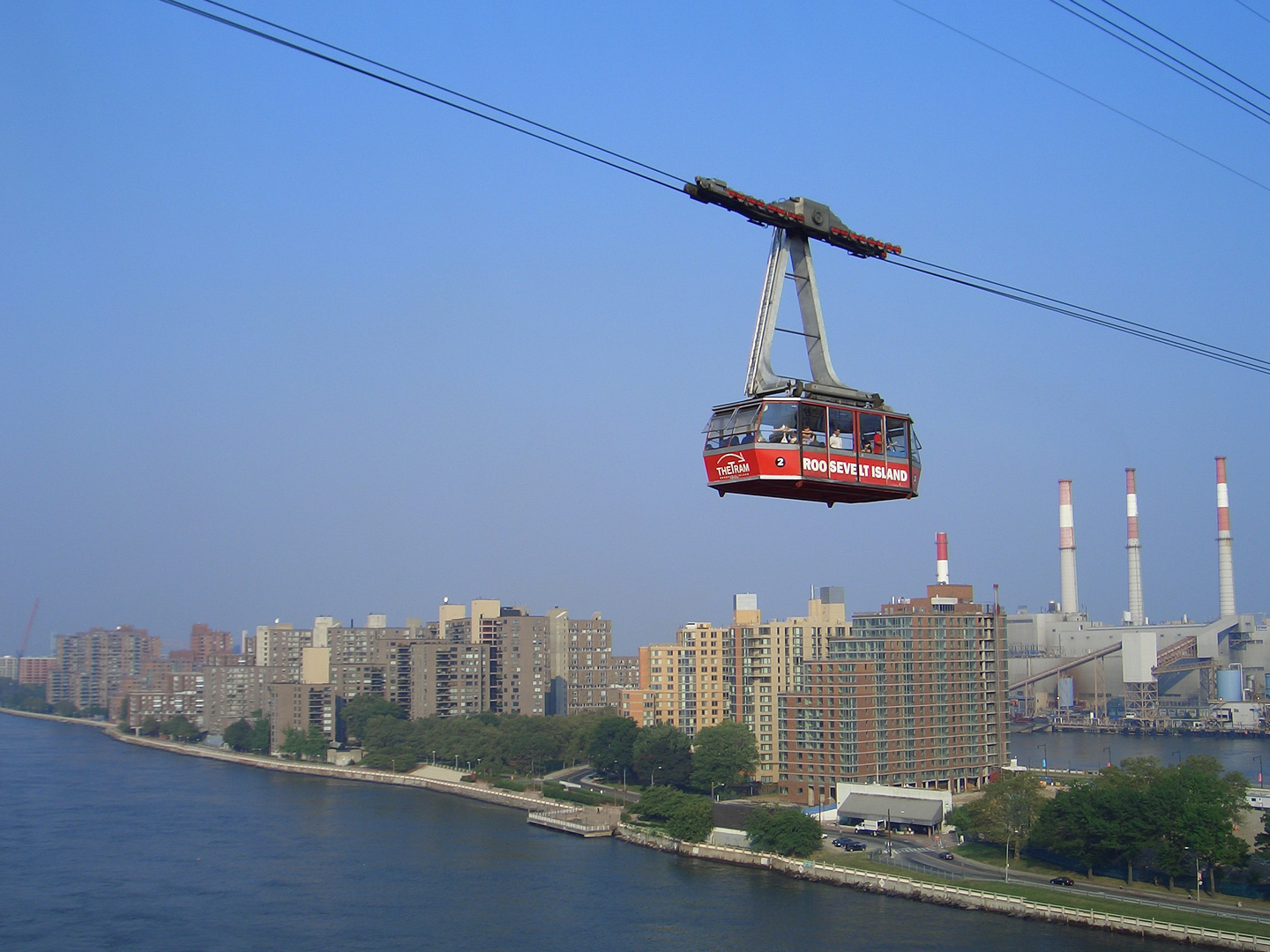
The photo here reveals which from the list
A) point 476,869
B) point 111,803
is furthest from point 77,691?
point 476,869

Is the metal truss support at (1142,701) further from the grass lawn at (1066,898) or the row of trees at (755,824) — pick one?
the grass lawn at (1066,898)

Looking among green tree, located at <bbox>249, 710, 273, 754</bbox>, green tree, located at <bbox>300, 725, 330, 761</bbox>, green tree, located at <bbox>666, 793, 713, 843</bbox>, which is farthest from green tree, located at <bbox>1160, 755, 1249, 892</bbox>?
A: green tree, located at <bbox>249, 710, 273, 754</bbox>

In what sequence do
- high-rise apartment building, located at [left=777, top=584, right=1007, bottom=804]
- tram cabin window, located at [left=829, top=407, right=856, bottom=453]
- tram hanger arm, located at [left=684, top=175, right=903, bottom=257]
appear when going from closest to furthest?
tram hanger arm, located at [left=684, top=175, right=903, bottom=257] < tram cabin window, located at [left=829, top=407, right=856, bottom=453] < high-rise apartment building, located at [left=777, top=584, right=1007, bottom=804]

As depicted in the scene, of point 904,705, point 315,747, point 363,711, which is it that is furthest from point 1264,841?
point 363,711

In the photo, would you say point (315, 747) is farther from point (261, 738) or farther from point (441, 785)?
point (441, 785)

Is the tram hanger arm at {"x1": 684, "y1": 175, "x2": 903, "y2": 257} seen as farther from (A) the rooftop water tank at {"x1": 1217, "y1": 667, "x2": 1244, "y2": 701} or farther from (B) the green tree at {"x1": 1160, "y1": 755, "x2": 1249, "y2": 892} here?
(A) the rooftop water tank at {"x1": 1217, "y1": 667, "x2": 1244, "y2": 701}
